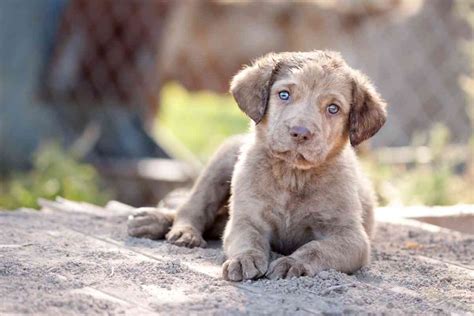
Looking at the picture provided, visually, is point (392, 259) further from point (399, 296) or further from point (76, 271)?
point (76, 271)

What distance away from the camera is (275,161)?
4105 mm

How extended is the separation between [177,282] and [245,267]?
280 millimetres

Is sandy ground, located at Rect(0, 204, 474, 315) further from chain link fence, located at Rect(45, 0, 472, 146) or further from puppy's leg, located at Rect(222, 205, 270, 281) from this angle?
chain link fence, located at Rect(45, 0, 472, 146)

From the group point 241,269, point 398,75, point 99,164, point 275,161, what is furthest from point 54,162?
point 398,75

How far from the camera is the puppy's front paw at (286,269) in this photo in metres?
3.55

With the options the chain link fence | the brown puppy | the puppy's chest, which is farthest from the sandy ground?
the chain link fence

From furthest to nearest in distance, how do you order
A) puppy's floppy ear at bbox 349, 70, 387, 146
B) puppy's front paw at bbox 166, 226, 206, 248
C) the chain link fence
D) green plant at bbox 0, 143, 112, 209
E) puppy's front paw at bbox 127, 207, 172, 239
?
the chain link fence, green plant at bbox 0, 143, 112, 209, puppy's front paw at bbox 127, 207, 172, 239, puppy's front paw at bbox 166, 226, 206, 248, puppy's floppy ear at bbox 349, 70, 387, 146

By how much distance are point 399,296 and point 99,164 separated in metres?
6.01

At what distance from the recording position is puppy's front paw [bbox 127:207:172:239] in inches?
178

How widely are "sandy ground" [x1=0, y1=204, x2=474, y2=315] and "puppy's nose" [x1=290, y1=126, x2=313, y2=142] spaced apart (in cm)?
58

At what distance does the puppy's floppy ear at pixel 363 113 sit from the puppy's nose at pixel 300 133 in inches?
14.9

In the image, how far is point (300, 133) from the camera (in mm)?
3793

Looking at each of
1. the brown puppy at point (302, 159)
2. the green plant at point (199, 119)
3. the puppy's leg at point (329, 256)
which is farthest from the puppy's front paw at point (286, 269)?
the green plant at point (199, 119)

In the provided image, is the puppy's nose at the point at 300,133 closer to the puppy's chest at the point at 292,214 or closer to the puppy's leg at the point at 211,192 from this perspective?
the puppy's chest at the point at 292,214
